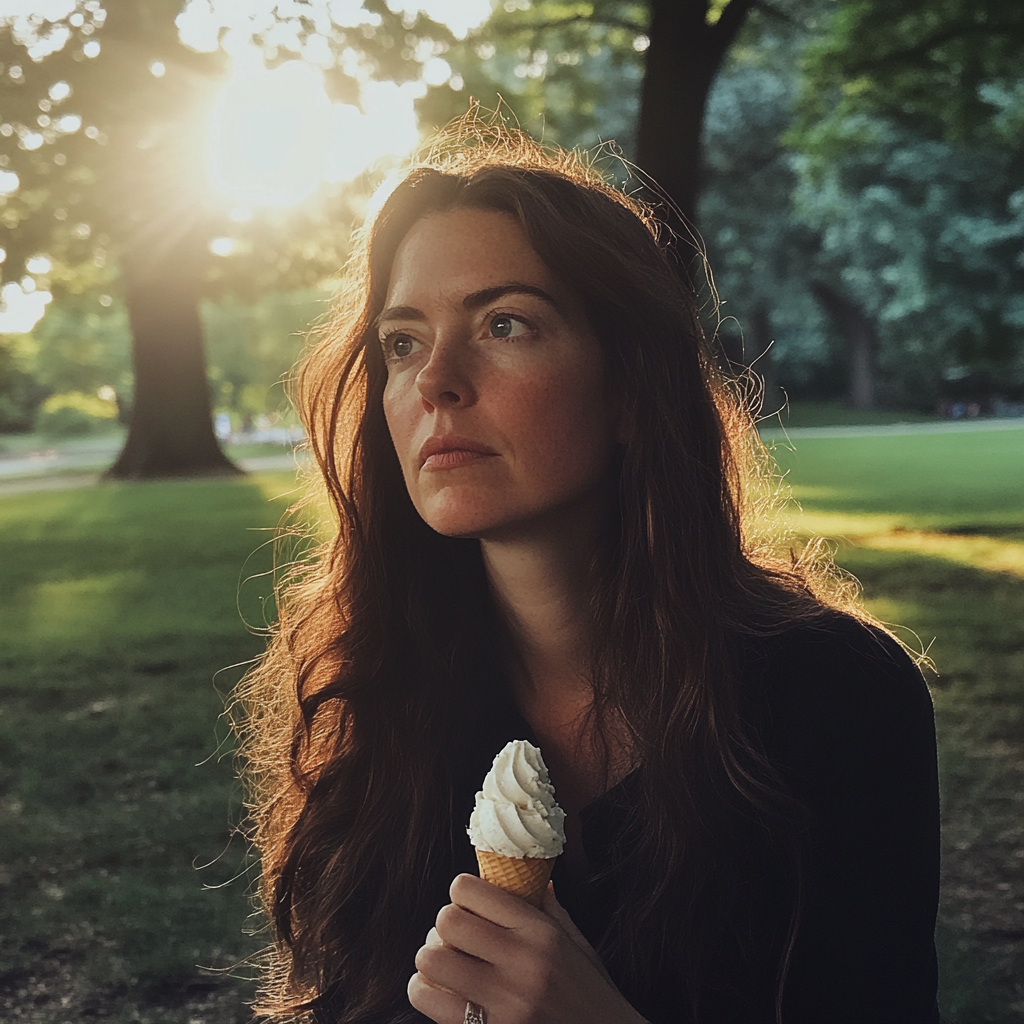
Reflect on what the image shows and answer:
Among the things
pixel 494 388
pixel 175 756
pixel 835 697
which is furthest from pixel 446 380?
pixel 175 756

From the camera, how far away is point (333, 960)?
89.4 inches

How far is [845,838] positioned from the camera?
1877 millimetres

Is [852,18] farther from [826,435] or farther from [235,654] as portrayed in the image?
[826,435]

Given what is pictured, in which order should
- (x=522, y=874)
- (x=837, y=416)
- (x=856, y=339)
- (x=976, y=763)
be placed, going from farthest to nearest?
(x=856, y=339) → (x=837, y=416) → (x=976, y=763) → (x=522, y=874)

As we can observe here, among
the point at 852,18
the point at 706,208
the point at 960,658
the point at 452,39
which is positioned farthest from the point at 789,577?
the point at 706,208

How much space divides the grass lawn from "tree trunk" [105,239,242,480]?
681 cm

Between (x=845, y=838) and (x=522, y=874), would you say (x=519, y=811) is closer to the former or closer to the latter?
(x=522, y=874)

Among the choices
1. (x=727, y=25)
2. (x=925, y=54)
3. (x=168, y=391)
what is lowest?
(x=168, y=391)

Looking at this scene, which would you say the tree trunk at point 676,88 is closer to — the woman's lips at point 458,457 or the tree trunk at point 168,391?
the woman's lips at point 458,457

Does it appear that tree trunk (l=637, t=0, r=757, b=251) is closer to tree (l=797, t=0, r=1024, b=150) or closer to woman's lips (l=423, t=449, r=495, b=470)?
tree (l=797, t=0, r=1024, b=150)

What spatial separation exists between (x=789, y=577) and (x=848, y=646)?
42 centimetres

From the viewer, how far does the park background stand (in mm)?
4473

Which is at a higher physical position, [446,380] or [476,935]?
[446,380]

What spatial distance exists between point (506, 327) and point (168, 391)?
1999cm
